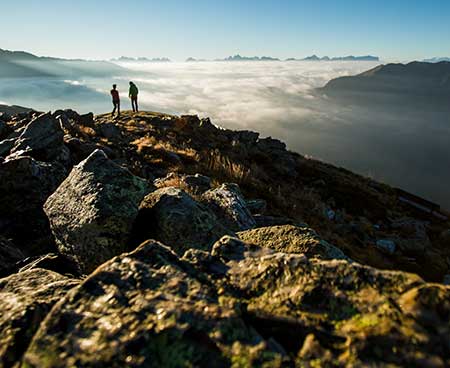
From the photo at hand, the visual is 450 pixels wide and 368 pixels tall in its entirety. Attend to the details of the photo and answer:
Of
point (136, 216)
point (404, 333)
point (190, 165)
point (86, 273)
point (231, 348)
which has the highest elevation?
point (404, 333)

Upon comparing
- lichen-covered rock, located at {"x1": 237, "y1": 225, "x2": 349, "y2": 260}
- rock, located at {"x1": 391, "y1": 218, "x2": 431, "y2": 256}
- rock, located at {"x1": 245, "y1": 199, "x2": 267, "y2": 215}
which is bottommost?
rock, located at {"x1": 391, "y1": 218, "x2": 431, "y2": 256}

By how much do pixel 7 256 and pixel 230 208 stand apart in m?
4.91

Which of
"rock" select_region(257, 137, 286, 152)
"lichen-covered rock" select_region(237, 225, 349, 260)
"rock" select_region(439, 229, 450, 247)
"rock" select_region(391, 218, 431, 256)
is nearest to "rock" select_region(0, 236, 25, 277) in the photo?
"lichen-covered rock" select_region(237, 225, 349, 260)

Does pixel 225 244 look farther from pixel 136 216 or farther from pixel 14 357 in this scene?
pixel 136 216

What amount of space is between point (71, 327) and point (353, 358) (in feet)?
6.80

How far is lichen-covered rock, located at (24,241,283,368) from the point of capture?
216cm

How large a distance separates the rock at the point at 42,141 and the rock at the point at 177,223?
9144 millimetres

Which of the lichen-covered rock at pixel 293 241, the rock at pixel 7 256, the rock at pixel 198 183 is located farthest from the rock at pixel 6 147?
the lichen-covered rock at pixel 293 241

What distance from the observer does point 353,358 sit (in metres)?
2.05

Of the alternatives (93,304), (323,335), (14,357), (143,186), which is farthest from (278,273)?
(143,186)

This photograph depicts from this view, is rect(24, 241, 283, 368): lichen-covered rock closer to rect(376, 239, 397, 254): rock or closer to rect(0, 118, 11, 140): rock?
rect(376, 239, 397, 254): rock

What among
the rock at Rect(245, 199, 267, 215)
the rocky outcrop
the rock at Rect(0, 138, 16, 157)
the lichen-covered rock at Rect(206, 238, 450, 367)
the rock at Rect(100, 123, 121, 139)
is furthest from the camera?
the rock at Rect(100, 123, 121, 139)

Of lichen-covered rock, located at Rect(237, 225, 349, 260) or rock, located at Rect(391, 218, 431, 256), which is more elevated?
lichen-covered rock, located at Rect(237, 225, 349, 260)

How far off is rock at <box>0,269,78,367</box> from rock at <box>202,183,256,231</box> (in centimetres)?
429
